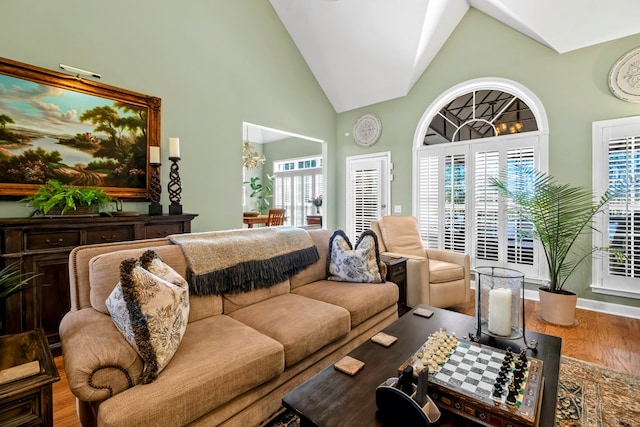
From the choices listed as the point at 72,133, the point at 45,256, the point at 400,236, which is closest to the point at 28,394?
the point at 45,256

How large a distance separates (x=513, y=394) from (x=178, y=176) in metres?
3.38

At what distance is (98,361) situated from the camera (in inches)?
44.9

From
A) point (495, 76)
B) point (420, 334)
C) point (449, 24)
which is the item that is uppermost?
point (449, 24)

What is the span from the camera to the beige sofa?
1.12m

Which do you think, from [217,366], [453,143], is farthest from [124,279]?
[453,143]

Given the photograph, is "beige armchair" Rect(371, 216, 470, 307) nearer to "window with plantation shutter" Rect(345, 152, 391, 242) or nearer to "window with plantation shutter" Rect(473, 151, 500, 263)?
"window with plantation shutter" Rect(473, 151, 500, 263)

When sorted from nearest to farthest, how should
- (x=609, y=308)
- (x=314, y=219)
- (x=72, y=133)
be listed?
(x=72, y=133) < (x=609, y=308) < (x=314, y=219)

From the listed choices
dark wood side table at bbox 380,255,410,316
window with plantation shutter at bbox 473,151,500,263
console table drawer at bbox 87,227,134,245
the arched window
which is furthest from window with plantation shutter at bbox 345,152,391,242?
console table drawer at bbox 87,227,134,245

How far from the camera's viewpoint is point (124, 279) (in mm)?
1271

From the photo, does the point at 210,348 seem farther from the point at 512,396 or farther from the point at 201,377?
the point at 512,396

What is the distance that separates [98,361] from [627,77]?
493 centimetres

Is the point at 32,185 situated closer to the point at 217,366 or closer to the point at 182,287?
the point at 182,287

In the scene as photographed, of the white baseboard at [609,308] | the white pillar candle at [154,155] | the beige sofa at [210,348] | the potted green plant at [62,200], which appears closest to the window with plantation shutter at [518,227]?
the white baseboard at [609,308]

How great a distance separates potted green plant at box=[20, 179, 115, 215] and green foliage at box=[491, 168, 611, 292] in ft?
13.5
